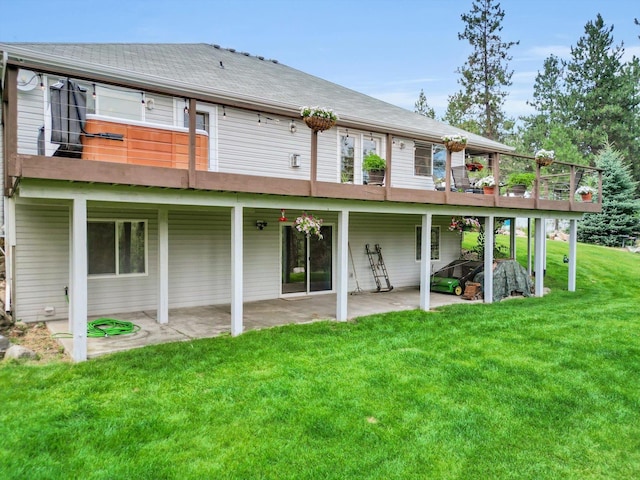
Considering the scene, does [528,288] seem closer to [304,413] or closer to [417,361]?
[417,361]

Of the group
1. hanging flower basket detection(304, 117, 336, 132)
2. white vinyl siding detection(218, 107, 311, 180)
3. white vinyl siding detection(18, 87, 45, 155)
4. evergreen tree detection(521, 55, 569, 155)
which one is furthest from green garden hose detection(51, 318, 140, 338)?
evergreen tree detection(521, 55, 569, 155)

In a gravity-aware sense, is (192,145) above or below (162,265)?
above

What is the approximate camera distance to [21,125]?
720 centimetres

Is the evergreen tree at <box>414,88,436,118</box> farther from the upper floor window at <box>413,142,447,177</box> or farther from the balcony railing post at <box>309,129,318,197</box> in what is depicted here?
the balcony railing post at <box>309,129,318,197</box>

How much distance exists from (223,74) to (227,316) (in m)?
5.86

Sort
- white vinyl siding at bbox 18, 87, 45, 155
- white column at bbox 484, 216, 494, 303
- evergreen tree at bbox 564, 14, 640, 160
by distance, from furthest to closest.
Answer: evergreen tree at bbox 564, 14, 640, 160 < white column at bbox 484, 216, 494, 303 < white vinyl siding at bbox 18, 87, 45, 155

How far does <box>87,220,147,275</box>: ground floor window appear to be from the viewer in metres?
8.29

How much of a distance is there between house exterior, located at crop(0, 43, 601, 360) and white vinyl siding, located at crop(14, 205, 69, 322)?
0.8 inches

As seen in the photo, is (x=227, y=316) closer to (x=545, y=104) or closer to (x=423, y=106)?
(x=423, y=106)

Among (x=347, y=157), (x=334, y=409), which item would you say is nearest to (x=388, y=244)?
(x=347, y=157)

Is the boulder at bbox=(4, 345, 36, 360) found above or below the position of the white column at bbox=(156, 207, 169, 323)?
below

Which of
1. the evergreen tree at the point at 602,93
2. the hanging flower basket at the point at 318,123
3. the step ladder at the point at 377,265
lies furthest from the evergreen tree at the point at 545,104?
the hanging flower basket at the point at 318,123

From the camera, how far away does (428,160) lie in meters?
12.6

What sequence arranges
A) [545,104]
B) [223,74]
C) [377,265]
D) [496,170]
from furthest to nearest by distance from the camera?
[545,104] < [377,265] < [223,74] < [496,170]
